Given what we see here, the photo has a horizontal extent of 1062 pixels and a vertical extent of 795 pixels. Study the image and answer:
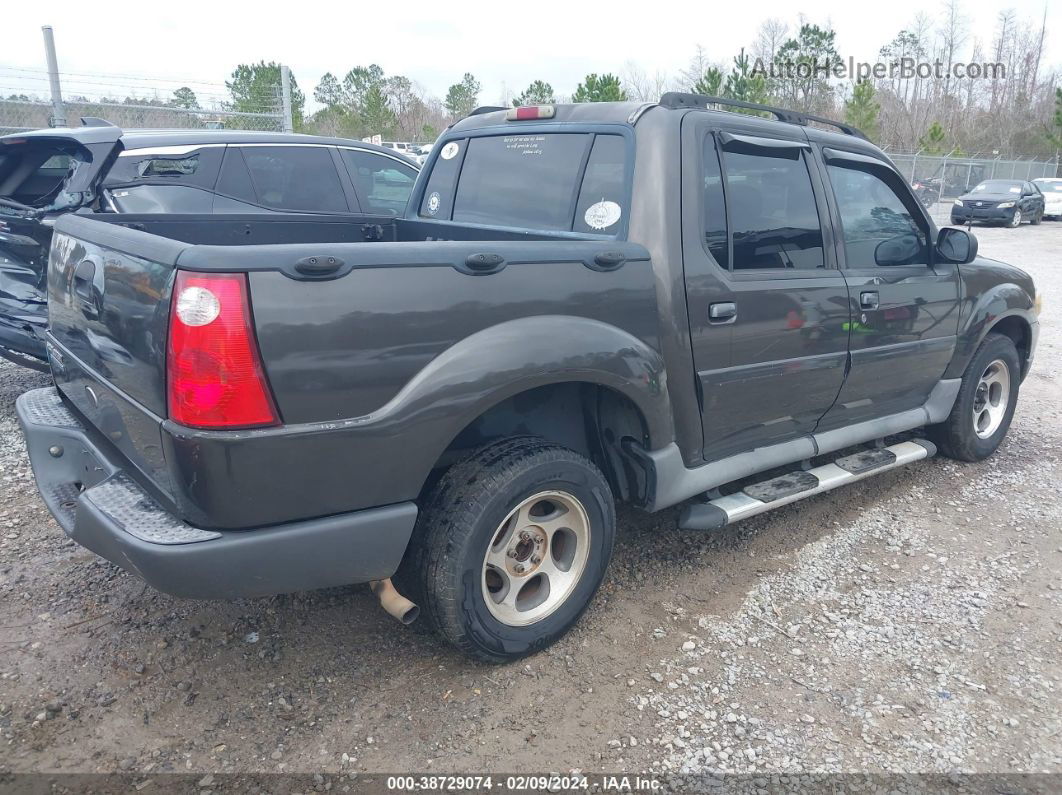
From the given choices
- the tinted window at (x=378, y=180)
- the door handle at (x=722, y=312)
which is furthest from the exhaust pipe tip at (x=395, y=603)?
the tinted window at (x=378, y=180)

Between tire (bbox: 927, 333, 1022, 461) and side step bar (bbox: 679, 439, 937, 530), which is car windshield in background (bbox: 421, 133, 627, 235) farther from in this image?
tire (bbox: 927, 333, 1022, 461)

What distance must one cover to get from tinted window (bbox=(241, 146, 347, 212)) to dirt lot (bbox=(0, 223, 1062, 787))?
311 centimetres

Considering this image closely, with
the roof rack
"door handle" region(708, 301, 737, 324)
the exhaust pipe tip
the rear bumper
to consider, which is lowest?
the exhaust pipe tip

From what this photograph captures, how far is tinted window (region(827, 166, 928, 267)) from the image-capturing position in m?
3.85

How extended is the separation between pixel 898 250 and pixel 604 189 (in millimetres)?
1813

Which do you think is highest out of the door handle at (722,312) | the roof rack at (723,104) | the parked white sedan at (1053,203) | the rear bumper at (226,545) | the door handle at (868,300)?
the roof rack at (723,104)

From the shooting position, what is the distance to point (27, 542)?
146 inches

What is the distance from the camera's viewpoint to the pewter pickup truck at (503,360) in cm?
223

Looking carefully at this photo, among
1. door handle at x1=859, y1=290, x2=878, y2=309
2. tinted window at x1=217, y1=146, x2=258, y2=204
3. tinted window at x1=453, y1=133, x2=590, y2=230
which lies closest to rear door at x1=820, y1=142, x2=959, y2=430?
door handle at x1=859, y1=290, x2=878, y2=309

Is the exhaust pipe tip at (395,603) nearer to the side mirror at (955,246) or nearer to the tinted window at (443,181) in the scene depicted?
the tinted window at (443,181)

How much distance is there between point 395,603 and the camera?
8.79 feet

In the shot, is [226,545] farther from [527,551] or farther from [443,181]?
[443,181]

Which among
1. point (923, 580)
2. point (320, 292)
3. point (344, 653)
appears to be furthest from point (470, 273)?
point (923, 580)

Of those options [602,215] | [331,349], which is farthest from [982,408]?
[331,349]
